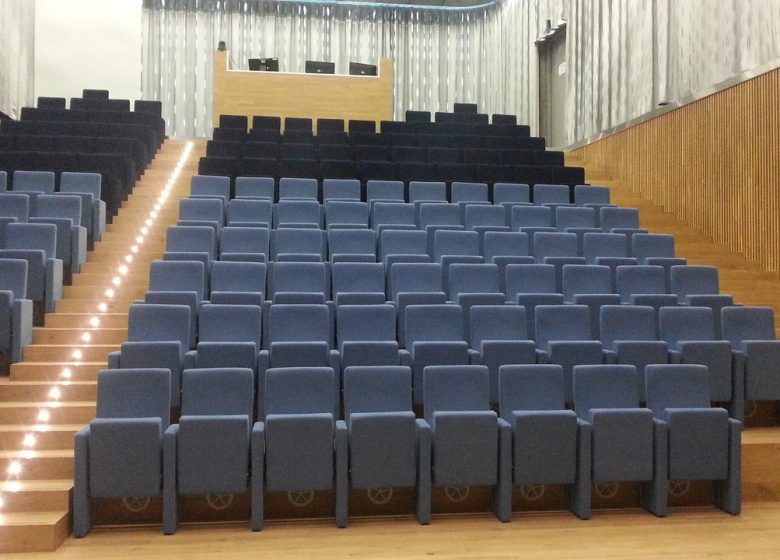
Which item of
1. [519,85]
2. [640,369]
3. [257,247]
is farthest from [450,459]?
[519,85]

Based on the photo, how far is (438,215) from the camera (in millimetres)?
1762

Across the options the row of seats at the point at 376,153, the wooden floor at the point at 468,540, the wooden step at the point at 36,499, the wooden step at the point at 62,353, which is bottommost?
the wooden floor at the point at 468,540

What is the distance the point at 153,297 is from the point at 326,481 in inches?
20.6

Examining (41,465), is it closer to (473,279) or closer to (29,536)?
(29,536)

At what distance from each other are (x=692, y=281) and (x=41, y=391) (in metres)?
1.22

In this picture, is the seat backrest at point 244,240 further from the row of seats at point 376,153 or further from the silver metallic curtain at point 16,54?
the silver metallic curtain at point 16,54

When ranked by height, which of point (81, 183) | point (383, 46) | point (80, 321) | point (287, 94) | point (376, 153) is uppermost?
point (383, 46)

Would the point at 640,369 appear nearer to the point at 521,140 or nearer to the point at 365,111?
the point at 521,140

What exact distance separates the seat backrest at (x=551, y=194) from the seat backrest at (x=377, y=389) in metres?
1.06

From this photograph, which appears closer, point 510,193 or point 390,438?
point 390,438

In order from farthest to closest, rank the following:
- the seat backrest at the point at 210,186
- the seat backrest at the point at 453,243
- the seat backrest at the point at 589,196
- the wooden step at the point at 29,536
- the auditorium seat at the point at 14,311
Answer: the seat backrest at the point at 589,196
the seat backrest at the point at 210,186
the seat backrest at the point at 453,243
the auditorium seat at the point at 14,311
the wooden step at the point at 29,536

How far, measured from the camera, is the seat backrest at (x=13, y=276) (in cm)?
122

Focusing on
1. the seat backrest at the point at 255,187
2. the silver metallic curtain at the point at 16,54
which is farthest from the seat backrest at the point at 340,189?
the silver metallic curtain at the point at 16,54

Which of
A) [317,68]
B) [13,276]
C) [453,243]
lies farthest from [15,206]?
[317,68]
